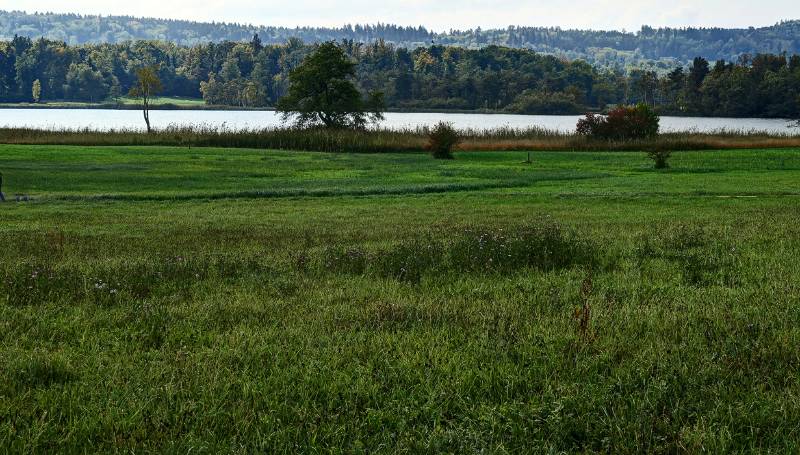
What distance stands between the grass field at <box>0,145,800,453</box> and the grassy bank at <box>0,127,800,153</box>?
4790cm

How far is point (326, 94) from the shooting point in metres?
78.9

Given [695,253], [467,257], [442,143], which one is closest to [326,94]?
[442,143]

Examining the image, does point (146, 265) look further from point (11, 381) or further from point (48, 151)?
point (48, 151)

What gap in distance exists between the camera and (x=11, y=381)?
18.5 ft

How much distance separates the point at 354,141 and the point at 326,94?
650 inches

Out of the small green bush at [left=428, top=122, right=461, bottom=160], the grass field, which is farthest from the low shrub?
the small green bush at [left=428, top=122, right=461, bottom=160]

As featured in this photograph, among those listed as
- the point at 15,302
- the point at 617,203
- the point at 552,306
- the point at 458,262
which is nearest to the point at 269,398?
the point at 552,306

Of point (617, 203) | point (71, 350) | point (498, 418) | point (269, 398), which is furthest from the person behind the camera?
point (617, 203)

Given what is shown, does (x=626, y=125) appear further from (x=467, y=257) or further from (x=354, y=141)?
(x=467, y=257)

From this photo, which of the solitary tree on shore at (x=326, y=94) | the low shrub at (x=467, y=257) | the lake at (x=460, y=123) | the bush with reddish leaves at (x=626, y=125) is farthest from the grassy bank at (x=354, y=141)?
the low shrub at (x=467, y=257)

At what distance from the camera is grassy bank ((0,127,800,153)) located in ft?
208

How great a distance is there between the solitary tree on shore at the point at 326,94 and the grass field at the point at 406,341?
63.1 meters

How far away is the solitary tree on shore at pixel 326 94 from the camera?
7862 centimetres

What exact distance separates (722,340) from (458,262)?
15.3 ft
